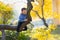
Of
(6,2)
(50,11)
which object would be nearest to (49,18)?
(50,11)

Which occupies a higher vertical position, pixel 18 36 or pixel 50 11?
pixel 50 11

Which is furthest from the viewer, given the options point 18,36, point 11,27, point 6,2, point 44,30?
point 6,2

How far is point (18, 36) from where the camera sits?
100 inches

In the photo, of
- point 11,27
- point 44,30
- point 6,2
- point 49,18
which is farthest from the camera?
point 6,2

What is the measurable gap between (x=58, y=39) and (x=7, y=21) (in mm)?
883

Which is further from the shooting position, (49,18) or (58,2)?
(58,2)

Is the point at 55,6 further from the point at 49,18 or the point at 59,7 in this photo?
the point at 49,18

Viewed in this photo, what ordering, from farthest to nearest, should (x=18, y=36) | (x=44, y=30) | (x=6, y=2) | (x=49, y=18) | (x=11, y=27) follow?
1. (x=6, y=2)
2. (x=49, y=18)
3. (x=18, y=36)
4. (x=44, y=30)
5. (x=11, y=27)

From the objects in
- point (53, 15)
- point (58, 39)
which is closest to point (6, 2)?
point (53, 15)

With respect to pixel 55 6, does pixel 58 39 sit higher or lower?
lower

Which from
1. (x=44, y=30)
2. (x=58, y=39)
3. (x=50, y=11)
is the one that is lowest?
(x=58, y=39)

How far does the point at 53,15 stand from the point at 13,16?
2.54 ft

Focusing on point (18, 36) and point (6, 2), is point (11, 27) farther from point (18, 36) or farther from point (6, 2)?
point (6, 2)

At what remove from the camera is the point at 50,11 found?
2662mm
